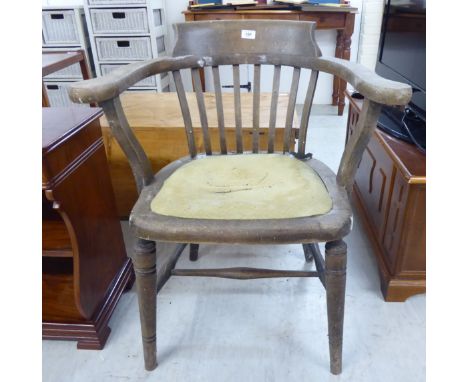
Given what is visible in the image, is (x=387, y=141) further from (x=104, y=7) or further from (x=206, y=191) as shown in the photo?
(x=104, y=7)

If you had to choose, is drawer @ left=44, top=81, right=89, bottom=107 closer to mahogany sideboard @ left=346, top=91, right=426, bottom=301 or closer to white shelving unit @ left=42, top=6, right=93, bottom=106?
white shelving unit @ left=42, top=6, right=93, bottom=106

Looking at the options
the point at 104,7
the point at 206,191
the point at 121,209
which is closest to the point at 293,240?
the point at 206,191

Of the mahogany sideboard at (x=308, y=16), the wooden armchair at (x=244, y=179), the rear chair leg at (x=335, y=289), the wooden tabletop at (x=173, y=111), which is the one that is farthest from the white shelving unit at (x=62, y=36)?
the rear chair leg at (x=335, y=289)

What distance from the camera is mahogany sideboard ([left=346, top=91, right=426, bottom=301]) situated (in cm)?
104

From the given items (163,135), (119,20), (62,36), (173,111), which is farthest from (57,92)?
(163,135)

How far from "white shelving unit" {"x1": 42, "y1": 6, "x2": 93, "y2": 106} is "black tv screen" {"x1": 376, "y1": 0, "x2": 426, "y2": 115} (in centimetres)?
209

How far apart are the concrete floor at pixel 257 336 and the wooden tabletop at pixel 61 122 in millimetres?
623

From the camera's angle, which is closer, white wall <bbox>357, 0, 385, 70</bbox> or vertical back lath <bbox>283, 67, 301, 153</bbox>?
vertical back lath <bbox>283, 67, 301, 153</bbox>

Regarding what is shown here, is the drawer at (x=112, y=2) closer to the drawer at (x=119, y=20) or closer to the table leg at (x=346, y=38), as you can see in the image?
the drawer at (x=119, y=20)

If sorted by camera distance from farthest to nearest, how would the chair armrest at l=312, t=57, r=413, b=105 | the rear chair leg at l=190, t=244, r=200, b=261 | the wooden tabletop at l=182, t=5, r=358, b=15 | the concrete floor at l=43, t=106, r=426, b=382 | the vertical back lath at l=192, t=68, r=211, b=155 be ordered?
the wooden tabletop at l=182, t=5, r=358, b=15 → the rear chair leg at l=190, t=244, r=200, b=261 → the vertical back lath at l=192, t=68, r=211, b=155 → the concrete floor at l=43, t=106, r=426, b=382 → the chair armrest at l=312, t=57, r=413, b=105

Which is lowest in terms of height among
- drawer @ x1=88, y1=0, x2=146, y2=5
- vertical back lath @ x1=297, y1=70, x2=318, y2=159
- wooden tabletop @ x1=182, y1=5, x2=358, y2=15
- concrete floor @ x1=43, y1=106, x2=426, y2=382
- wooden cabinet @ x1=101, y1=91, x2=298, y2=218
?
concrete floor @ x1=43, y1=106, x2=426, y2=382

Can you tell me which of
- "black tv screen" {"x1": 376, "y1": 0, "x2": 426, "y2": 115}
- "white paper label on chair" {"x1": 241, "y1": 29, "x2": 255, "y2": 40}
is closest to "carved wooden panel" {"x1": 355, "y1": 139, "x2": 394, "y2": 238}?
"black tv screen" {"x1": 376, "y1": 0, "x2": 426, "y2": 115}

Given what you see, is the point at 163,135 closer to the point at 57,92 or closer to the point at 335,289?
the point at 335,289

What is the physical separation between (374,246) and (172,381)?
0.84 meters
